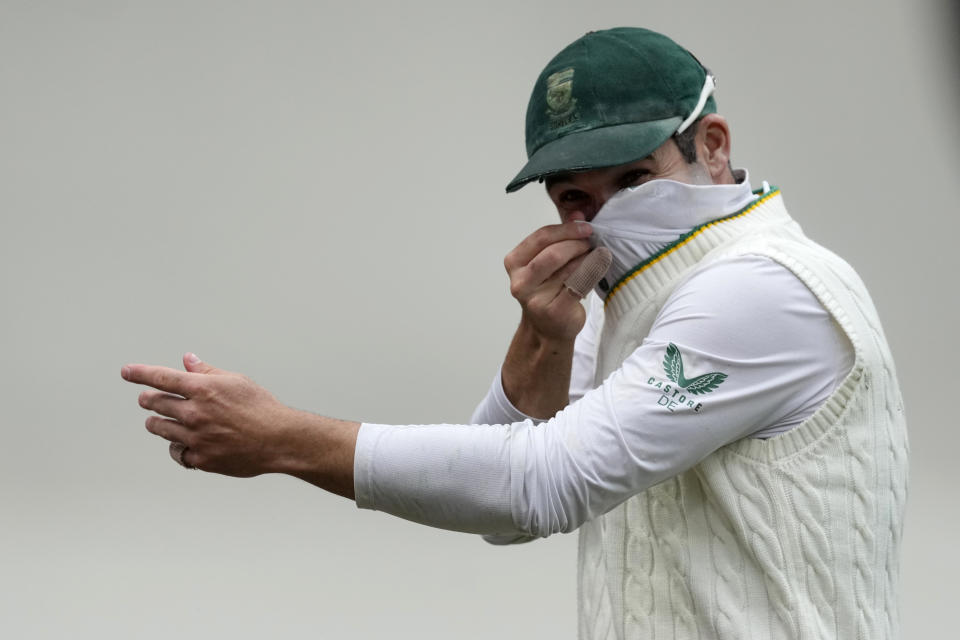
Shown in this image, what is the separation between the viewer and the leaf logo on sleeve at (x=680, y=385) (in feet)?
5.38

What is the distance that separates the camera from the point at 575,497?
164cm

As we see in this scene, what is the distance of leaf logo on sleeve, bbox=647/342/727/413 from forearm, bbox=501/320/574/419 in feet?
1.21

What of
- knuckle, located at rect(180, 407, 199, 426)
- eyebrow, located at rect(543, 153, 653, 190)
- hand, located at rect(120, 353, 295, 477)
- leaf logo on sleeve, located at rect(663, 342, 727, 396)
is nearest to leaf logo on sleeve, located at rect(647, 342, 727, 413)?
leaf logo on sleeve, located at rect(663, 342, 727, 396)

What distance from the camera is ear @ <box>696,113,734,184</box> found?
1927 millimetres

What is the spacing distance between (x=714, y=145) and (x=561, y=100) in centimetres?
26

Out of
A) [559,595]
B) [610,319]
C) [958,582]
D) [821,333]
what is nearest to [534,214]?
[559,595]

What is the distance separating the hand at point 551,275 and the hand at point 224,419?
0.44m

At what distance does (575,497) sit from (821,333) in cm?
41

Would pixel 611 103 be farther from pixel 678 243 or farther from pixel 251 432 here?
pixel 251 432

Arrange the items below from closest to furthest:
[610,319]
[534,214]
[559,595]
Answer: [610,319] → [559,595] → [534,214]

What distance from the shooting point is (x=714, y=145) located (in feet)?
6.40

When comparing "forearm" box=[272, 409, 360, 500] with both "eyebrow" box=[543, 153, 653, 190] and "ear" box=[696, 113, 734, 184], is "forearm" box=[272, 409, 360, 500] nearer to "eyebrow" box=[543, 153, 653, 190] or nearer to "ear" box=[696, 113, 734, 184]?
"eyebrow" box=[543, 153, 653, 190]

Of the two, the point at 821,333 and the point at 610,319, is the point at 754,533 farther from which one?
the point at 610,319

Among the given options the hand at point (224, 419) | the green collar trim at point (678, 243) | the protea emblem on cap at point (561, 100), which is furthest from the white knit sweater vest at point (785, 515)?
the hand at point (224, 419)
